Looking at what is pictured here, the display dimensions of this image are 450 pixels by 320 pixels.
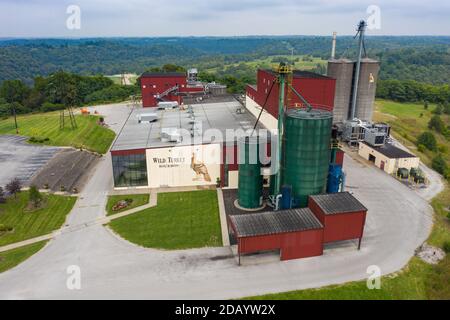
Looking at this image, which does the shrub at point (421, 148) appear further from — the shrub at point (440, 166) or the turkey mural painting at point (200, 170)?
the turkey mural painting at point (200, 170)

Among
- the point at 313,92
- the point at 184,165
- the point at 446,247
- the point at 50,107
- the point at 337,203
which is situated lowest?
the point at 446,247

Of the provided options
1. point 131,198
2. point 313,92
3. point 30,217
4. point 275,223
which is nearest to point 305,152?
point 275,223

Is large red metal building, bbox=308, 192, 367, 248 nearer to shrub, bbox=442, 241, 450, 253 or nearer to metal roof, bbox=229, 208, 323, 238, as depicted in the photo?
metal roof, bbox=229, 208, 323, 238

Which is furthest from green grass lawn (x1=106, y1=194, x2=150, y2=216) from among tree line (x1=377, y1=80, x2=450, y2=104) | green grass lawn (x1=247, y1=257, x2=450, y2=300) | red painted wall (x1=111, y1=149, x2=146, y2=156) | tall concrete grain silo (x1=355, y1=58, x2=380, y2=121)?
tree line (x1=377, y1=80, x2=450, y2=104)

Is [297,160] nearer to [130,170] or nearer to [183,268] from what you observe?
[183,268]

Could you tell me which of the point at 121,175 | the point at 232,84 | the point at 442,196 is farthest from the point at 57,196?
the point at 232,84

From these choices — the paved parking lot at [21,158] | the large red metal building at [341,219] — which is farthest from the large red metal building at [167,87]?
the large red metal building at [341,219]
